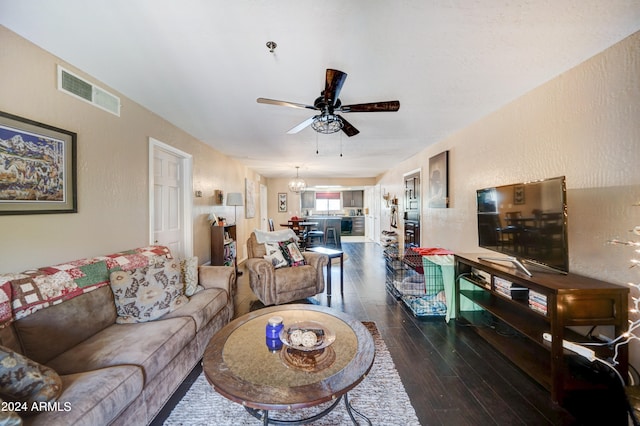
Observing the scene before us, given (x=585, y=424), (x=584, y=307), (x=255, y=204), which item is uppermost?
(x=255, y=204)

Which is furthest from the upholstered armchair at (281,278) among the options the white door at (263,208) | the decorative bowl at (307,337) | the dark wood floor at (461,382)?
the white door at (263,208)

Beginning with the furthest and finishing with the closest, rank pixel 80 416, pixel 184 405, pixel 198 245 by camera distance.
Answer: pixel 198 245 → pixel 184 405 → pixel 80 416

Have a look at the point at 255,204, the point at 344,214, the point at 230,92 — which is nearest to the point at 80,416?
the point at 230,92

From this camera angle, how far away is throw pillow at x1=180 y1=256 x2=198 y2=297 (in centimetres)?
229

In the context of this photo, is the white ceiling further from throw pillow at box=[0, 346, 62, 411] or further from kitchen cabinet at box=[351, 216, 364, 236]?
kitchen cabinet at box=[351, 216, 364, 236]

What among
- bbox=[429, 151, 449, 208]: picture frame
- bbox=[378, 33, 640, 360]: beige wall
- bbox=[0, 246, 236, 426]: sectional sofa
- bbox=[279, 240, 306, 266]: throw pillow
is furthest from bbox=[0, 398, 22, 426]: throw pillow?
bbox=[429, 151, 449, 208]: picture frame

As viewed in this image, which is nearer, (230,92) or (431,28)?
(431,28)

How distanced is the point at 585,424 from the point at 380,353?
126cm

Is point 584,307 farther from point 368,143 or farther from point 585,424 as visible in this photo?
point 368,143

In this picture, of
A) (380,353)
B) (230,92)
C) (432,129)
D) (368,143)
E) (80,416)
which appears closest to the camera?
(80,416)

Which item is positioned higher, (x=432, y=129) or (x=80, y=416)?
(x=432, y=129)

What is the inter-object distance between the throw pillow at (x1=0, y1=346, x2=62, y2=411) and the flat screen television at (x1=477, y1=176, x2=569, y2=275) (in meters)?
2.81

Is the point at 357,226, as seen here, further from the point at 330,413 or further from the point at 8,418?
the point at 8,418

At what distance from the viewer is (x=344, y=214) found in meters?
11.1
